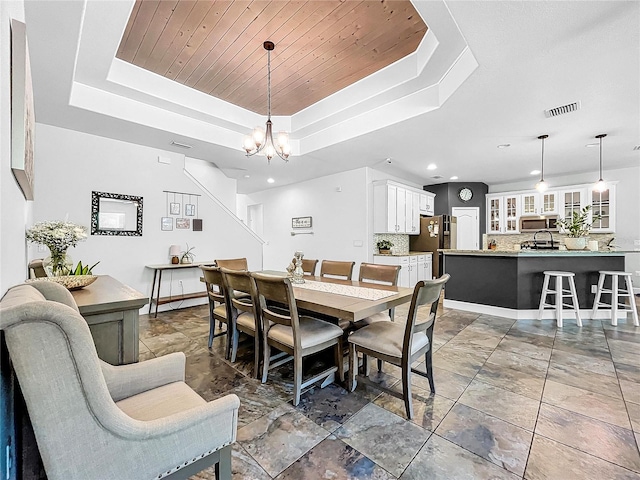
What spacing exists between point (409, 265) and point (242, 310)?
4.41 m

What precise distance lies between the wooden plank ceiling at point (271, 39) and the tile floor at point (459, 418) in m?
3.11

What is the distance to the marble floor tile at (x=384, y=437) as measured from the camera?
1.55 m

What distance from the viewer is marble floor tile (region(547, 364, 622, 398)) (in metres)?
2.27

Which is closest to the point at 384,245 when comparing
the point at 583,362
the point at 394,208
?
the point at 394,208

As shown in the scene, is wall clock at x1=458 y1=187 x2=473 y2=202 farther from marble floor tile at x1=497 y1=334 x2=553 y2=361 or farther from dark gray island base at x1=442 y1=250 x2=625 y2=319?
marble floor tile at x1=497 y1=334 x2=553 y2=361

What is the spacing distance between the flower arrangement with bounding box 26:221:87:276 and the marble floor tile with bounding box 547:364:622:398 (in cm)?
376

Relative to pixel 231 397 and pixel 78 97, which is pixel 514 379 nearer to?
pixel 231 397

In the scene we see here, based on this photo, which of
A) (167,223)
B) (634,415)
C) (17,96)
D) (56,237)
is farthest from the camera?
(167,223)

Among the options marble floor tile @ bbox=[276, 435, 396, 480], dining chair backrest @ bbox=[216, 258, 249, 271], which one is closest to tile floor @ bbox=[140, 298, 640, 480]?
marble floor tile @ bbox=[276, 435, 396, 480]

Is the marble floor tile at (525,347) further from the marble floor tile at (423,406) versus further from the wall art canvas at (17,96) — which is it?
the wall art canvas at (17,96)

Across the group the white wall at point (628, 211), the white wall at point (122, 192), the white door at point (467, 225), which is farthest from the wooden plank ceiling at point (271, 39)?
the white wall at point (628, 211)

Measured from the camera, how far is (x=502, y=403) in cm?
209

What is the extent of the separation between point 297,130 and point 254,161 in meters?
1.16

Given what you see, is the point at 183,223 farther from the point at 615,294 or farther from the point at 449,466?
the point at 615,294
